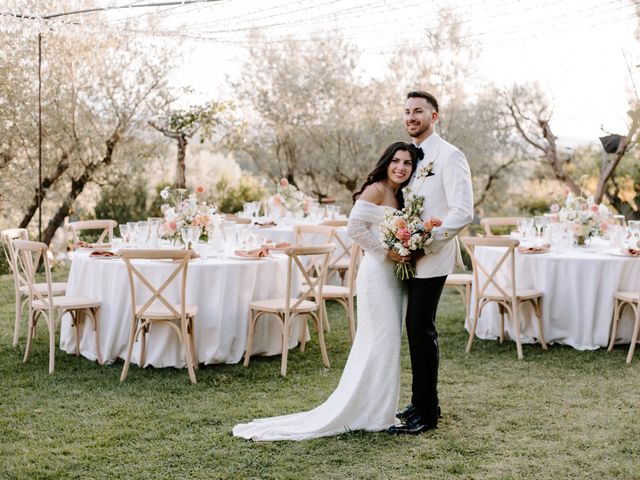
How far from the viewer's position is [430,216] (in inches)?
157

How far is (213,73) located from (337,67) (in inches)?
88.5

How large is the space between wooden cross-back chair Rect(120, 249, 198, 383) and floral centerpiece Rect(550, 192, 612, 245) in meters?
3.48

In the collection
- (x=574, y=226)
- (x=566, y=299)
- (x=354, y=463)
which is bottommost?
(x=354, y=463)

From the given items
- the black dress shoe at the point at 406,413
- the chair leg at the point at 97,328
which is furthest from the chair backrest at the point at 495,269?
the chair leg at the point at 97,328

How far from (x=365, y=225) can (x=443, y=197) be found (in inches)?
17.0

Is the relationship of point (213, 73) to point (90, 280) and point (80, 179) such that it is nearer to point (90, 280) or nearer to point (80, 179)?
point (80, 179)

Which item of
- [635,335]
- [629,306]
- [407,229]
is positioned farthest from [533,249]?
[407,229]

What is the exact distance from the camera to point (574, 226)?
22.4ft

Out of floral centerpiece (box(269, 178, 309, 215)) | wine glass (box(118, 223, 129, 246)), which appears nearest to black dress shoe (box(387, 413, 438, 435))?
wine glass (box(118, 223, 129, 246))

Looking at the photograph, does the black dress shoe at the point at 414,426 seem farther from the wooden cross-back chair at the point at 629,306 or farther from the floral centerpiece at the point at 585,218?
the floral centerpiece at the point at 585,218

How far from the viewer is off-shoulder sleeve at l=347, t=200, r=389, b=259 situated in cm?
406

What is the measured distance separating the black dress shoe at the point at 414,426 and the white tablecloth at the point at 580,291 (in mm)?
2611

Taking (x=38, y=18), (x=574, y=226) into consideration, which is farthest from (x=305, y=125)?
(x=574, y=226)

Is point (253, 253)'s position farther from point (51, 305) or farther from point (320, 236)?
point (320, 236)
